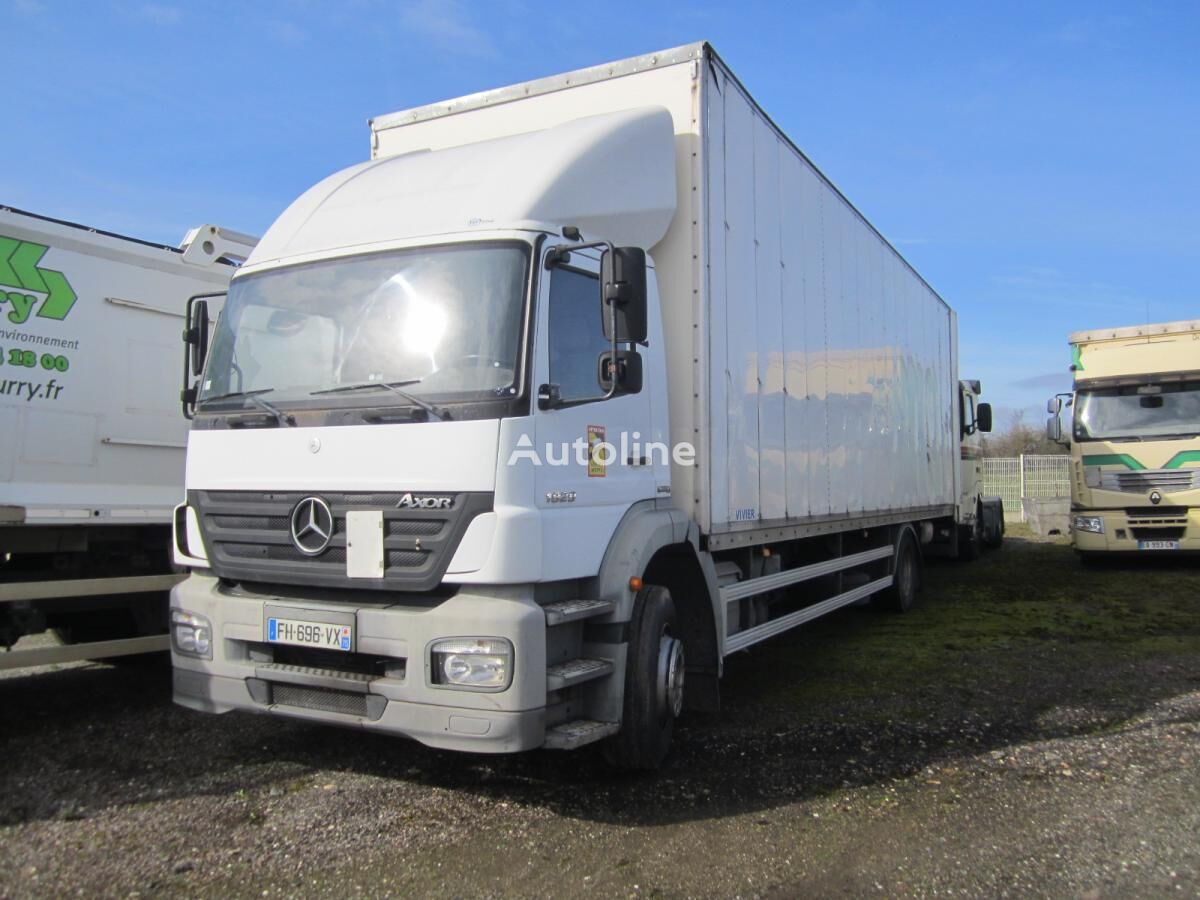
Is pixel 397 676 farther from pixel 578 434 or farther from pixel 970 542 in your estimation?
pixel 970 542

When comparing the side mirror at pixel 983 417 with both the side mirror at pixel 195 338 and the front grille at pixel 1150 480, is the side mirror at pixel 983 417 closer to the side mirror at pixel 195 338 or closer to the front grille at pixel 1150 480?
the front grille at pixel 1150 480

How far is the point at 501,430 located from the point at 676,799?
2.02m

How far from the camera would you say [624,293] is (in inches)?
159

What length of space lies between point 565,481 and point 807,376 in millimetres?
3423

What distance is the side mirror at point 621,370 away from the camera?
417 cm

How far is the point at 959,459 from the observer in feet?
43.1

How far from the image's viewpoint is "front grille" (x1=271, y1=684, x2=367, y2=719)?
A: 397 centimetres

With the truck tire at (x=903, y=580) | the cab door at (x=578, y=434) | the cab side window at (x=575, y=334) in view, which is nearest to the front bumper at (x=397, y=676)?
the cab door at (x=578, y=434)

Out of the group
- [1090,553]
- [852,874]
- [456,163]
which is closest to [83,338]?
[456,163]

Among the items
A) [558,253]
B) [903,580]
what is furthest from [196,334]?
[903,580]

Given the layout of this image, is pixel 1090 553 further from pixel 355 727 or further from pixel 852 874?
pixel 355 727

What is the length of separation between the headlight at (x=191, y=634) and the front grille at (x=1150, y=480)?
12.9m

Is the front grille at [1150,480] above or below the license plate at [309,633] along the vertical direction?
above

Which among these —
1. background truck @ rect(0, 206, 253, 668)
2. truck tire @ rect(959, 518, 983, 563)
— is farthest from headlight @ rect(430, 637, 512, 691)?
truck tire @ rect(959, 518, 983, 563)
